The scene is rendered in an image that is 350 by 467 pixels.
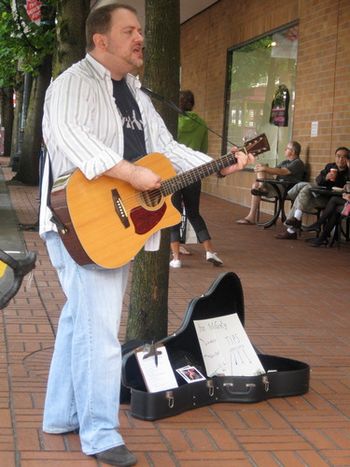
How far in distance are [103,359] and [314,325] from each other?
3304mm

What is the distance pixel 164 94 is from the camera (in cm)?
A: 527

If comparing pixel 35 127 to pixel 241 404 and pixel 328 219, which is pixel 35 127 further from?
pixel 241 404

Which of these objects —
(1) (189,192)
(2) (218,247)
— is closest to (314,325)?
(1) (189,192)

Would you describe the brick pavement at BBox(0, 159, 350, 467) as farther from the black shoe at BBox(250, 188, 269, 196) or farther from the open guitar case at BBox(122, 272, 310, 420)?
the black shoe at BBox(250, 188, 269, 196)

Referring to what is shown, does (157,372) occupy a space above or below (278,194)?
above

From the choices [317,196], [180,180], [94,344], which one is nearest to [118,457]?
[94,344]

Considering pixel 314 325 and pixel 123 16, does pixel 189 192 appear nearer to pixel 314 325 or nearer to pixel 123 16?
pixel 314 325

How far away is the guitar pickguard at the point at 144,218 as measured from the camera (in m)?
3.80

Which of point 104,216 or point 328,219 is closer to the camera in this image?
point 104,216

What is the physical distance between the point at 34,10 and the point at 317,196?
5.37 meters

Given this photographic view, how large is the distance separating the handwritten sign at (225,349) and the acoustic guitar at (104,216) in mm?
1017

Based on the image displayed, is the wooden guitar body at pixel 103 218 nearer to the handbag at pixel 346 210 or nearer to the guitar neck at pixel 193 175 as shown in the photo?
→ the guitar neck at pixel 193 175

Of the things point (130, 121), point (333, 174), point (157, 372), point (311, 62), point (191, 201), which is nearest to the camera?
point (130, 121)

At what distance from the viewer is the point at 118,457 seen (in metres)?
3.72
